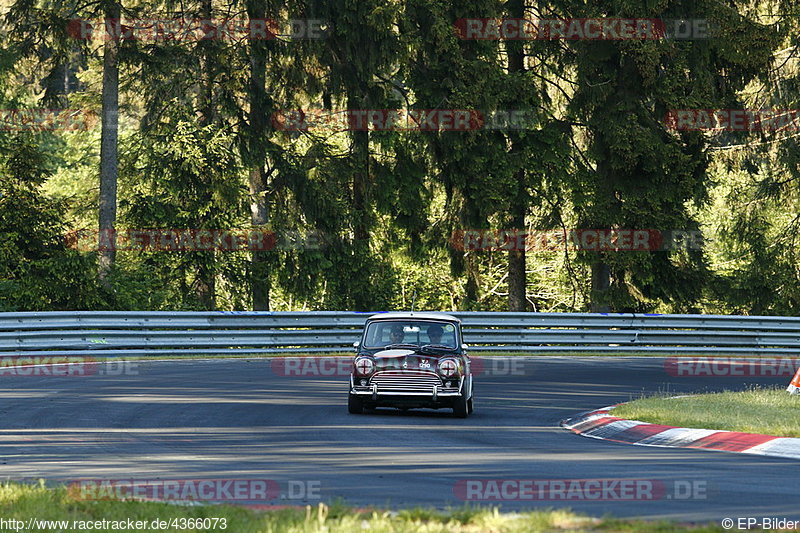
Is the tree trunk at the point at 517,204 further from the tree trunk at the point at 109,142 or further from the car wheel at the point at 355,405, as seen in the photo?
the car wheel at the point at 355,405

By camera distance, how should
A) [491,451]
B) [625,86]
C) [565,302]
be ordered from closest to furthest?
[491,451], [625,86], [565,302]

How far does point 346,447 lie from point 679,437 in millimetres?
4061

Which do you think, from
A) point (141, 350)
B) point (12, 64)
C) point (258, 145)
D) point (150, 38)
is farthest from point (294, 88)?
point (141, 350)

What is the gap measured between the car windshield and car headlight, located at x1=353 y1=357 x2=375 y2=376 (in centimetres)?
64

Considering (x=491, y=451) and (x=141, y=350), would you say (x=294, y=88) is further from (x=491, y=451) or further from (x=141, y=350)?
(x=491, y=451)

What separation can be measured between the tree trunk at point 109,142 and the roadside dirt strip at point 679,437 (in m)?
20.6

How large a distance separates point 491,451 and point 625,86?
25.7 m

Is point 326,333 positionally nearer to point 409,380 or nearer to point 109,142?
point 109,142

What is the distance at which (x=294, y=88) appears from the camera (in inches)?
1481

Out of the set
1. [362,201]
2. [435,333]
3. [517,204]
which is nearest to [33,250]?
[362,201]

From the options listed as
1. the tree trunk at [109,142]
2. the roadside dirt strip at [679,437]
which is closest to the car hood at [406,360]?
the roadside dirt strip at [679,437]

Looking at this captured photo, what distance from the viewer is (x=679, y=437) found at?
14070 mm

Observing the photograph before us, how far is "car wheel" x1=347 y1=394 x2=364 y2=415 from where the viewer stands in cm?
1653

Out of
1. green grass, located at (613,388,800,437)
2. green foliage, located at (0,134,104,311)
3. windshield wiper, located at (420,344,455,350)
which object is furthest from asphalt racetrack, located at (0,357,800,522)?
green foliage, located at (0,134,104,311)
